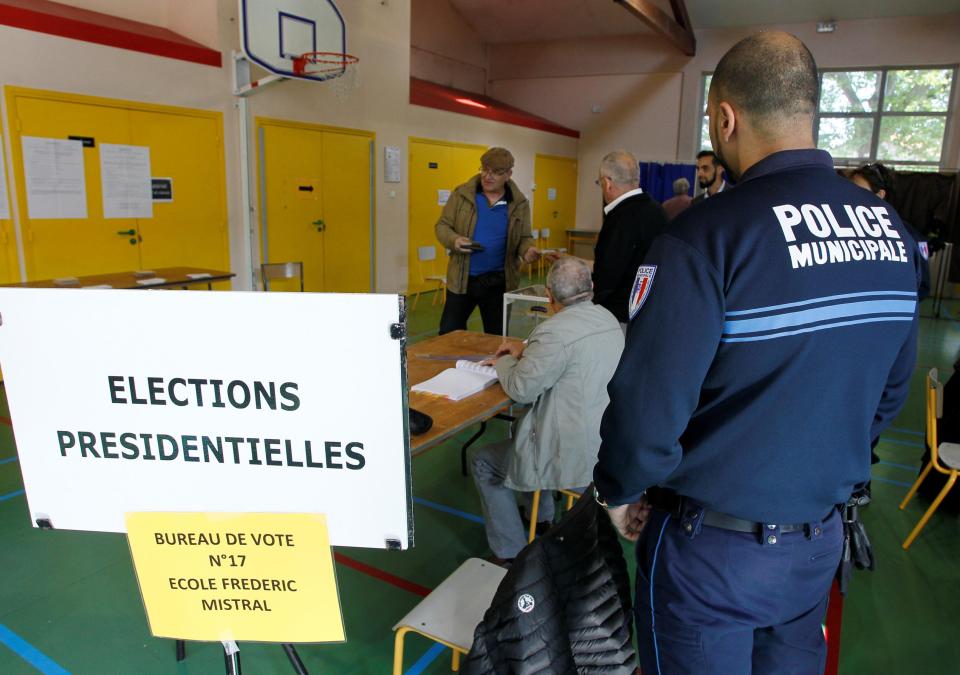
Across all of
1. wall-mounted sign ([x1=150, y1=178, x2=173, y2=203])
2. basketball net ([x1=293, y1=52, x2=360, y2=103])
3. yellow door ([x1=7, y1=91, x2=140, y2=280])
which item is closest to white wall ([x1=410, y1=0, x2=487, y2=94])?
basketball net ([x1=293, y1=52, x2=360, y2=103])

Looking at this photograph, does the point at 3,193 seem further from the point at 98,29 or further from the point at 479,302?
the point at 479,302

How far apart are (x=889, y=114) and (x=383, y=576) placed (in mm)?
11647

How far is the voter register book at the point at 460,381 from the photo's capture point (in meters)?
2.38

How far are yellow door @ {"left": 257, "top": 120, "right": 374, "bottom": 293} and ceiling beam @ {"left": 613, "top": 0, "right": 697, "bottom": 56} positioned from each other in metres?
4.41

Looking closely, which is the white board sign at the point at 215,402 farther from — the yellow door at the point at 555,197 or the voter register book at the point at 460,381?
the yellow door at the point at 555,197

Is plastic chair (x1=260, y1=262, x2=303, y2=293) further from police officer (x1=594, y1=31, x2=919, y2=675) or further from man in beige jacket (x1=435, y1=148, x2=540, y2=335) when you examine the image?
police officer (x1=594, y1=31, x2=919, y2=675)

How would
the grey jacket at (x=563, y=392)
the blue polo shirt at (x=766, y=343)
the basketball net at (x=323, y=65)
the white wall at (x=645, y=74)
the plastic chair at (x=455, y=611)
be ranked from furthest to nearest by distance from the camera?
the white wall at (x=645, y=74) → the basketball net at (x=323, y=65) → the grey jacket at (x=563, y=392) → the plastic chair at (x=455, y=611) → the blue polo shirt at (x=766, y=343)

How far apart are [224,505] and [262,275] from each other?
4185 mm

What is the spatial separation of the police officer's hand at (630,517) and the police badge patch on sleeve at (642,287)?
1.33 ft

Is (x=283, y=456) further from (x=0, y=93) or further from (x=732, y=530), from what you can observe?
(x=0, y=93)

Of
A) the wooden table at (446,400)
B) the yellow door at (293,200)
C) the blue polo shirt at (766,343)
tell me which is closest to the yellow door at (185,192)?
the yellow door at (293,200)

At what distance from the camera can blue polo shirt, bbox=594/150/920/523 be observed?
971 mm

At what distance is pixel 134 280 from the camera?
471 centimetres

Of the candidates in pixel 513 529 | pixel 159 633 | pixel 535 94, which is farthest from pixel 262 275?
pixel 535 94
